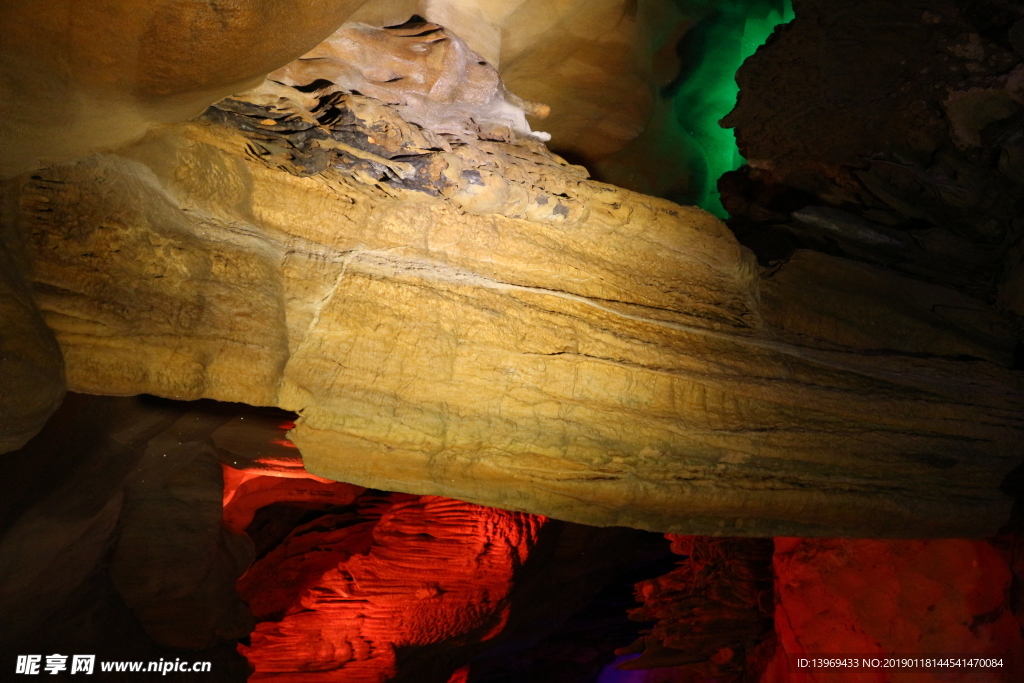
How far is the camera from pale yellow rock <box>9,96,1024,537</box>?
1747 mm

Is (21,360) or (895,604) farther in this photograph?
(895,604)

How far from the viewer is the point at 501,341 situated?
6.98 feet

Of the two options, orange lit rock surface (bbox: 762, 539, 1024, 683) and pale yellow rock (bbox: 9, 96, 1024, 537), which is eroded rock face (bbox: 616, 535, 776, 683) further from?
pale yellow rock (bbox: 9, 96, 1024, 537)

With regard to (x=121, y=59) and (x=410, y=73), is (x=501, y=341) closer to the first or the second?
(x=410, y=73)

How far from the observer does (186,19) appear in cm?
144

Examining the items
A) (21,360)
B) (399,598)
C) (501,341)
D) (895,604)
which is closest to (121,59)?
(21,360)

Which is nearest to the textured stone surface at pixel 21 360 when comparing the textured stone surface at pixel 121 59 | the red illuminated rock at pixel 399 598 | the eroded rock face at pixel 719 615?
the textured stone surface at pixel 121 59

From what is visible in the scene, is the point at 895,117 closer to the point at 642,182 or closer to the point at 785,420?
the point at 785,420

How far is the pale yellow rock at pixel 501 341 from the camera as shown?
175 cm

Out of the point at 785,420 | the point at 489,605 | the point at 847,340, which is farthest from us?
the point at 489,605

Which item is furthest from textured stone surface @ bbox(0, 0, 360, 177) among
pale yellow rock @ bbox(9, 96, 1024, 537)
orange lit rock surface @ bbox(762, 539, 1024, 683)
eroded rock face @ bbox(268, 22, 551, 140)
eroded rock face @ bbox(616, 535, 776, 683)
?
eroded rock face @ bbox(616, 535, 776, 683)

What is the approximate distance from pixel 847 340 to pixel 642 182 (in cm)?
336

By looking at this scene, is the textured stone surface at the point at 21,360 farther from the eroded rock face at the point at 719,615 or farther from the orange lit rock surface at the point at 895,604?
the eroded rock face at the point at 719,615

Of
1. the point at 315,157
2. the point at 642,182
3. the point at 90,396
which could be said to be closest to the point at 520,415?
the point at 315,157
